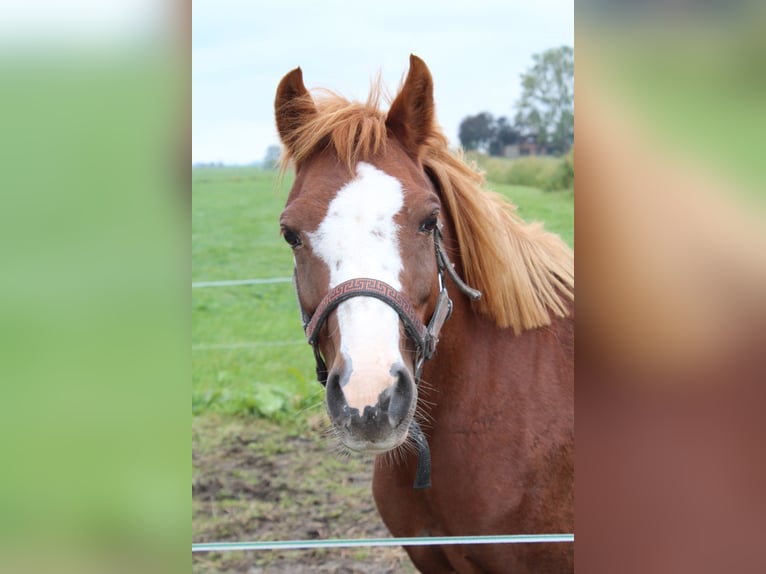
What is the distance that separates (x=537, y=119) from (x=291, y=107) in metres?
2.55

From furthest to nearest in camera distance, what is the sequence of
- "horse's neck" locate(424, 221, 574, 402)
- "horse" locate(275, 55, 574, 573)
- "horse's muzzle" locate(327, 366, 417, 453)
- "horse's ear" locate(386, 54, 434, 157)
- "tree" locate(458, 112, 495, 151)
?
"tree" locate(458, 112, 495, 151) → "horse's neck" locate(424, 221, 574, 402) → "horse's ear" locate(386, 54, 434, 157) → "horse" locate(275, 55, 574, 573) → "horse's muzzle" locate(327, 366, 417, 453)

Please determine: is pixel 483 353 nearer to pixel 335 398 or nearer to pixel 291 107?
pixel 335 398

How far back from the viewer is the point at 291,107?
185cm

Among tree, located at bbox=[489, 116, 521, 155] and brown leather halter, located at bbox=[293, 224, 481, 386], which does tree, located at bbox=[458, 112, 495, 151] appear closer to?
tree, located at bbox=[489, 116, 521, 155]

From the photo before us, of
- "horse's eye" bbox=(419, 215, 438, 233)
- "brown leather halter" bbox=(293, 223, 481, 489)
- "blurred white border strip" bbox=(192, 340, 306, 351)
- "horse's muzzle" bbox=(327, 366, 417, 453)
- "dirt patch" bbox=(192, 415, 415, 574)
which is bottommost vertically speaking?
"dirt patch" bbox=(192, 415, 415, 574)

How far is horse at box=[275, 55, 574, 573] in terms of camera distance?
1.61 meters

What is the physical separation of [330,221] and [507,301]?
2.03 ft

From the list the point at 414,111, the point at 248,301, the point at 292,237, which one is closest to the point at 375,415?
the point at 292,237

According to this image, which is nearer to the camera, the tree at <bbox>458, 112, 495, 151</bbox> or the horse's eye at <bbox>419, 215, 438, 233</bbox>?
the horse's eye at <bbox>419, 215, 438, 233</bbox>

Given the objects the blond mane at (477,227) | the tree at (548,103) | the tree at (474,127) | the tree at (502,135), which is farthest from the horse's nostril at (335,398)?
the tree at (502,135)

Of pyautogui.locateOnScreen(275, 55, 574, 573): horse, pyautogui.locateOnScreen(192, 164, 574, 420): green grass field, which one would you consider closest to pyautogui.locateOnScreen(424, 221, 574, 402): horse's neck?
pyautogui.locateOnScreen(275, 55, 574, 573): horse
